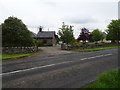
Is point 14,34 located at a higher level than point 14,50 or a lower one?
higher

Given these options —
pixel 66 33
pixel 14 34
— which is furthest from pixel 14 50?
pixel 66 33

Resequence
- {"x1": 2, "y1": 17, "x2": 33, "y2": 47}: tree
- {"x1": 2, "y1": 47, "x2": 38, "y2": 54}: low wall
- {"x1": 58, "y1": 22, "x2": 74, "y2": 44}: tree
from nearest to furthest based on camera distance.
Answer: {"x1": 2, "y1": 47, "x2": 38, "y2": 54}: low wall
{"x1": 2, "y1": 17, "x2": 33, "y2": 47}: tree
{"x1": 58, "y1": 22, "x2": 74, "y2": 44}: tree

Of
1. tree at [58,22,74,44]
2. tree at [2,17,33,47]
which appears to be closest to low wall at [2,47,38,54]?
tree at [2,17,33,47]

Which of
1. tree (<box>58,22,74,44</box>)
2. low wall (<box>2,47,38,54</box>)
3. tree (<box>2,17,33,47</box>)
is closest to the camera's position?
low wall (<box>2,47,38,54</box>)

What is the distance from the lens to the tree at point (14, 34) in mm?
19766

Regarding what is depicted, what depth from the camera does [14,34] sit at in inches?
789

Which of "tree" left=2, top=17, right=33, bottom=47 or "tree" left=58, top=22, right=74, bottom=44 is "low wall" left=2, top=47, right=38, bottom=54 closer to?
"tree" left=2, top=17, right=33, bottom=47

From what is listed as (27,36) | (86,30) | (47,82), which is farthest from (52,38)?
(47,82)

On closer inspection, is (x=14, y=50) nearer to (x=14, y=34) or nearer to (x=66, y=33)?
(x=14, y=34)

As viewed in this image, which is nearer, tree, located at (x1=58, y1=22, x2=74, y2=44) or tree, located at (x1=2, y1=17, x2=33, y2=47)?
tree, located at (x1=2, y1=17, x2=33, y2=47)

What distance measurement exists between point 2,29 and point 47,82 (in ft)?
56.8

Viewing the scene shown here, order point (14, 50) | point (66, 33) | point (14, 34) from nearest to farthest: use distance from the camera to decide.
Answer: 1. point (14, 50)
2. point (14, 34)
3. point (66, 33)

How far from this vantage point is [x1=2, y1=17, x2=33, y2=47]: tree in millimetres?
19766

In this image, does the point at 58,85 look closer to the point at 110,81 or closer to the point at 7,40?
the point at 110,81
